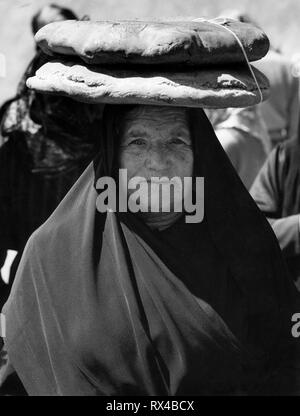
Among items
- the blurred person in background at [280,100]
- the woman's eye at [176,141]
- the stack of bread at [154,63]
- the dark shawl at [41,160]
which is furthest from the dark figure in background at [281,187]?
the blurred person in background at [280,100]

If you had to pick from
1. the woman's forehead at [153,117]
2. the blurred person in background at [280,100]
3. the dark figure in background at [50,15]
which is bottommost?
the blurred person in background at [280,100]

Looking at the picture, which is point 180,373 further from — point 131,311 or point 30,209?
point 30,209

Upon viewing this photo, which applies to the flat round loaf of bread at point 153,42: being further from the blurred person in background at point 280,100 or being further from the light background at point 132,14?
the blurred person in background at point 280,100

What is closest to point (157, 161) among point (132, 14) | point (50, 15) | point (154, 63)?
point (154, 63)

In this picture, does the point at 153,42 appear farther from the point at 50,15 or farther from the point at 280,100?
the point at 280,100

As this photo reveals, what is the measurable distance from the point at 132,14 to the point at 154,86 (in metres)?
4.95

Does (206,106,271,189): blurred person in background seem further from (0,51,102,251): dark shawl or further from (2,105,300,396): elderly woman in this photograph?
(2,105,300,396): elderly woman

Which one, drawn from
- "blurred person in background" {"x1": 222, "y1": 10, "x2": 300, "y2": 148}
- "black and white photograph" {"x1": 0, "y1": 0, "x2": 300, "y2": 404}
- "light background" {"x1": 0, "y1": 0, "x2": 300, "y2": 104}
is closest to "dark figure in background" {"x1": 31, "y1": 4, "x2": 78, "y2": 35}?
"light background" {"x1": 0, "y1": 0, "x2": 300, "y2": 104}

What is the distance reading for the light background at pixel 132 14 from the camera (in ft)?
26.5

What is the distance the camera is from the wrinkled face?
13.8 feet

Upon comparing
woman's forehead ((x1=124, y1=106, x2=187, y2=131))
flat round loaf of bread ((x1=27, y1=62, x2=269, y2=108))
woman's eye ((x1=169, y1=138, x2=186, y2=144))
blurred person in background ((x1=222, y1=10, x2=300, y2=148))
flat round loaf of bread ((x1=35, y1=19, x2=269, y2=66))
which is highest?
flat round loaf of bread ((x1=35, y1=19, x2=269, y2=66))

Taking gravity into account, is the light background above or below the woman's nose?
below

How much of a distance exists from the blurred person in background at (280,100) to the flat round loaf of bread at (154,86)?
4.73 metres

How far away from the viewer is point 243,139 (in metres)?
7.40
